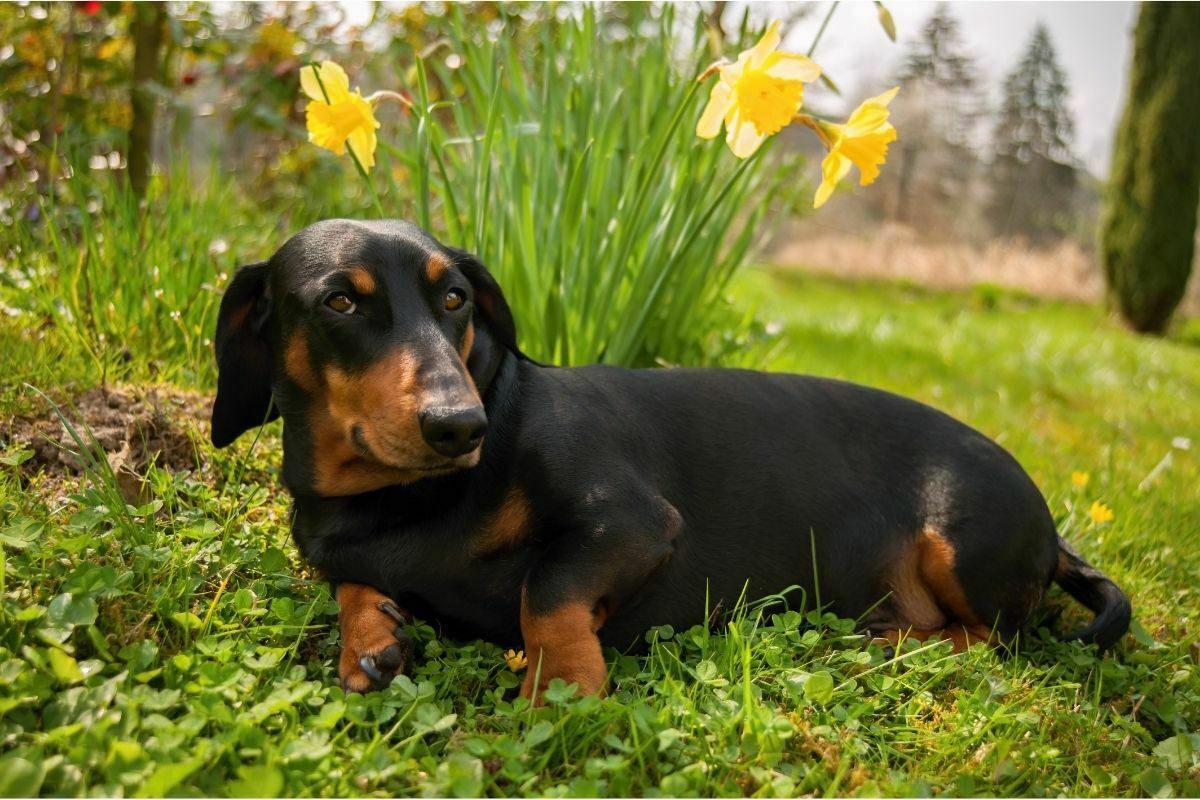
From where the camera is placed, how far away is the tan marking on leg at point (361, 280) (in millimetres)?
2020

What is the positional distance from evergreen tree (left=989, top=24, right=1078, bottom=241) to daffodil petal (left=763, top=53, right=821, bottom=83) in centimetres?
2645

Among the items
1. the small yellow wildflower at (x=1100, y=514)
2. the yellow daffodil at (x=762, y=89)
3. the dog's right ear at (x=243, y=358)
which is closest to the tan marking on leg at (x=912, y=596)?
the small yellow wildflower at (x=1100, y=514)

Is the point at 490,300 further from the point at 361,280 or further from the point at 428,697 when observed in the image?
the point at 428,697

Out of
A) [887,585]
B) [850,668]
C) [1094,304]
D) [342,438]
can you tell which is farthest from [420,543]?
[1094,304]

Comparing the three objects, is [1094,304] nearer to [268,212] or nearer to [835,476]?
[268,212]

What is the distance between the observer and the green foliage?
317 centimetres

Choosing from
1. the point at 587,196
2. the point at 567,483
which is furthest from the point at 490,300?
the point at 587,196

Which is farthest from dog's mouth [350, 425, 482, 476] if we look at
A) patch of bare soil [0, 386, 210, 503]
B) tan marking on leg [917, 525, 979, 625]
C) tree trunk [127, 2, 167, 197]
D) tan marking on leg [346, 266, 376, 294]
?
tree trunk [127, 2, 167, 197]

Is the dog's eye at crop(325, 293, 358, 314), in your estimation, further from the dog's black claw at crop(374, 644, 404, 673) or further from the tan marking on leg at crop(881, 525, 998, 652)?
the tan marking on leg at crop(881, 525, 998, 652)

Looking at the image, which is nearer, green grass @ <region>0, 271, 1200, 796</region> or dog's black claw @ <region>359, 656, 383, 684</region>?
green grass @ <region>0, 271, 1200, 796</region>

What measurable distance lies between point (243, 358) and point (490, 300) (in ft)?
2.01

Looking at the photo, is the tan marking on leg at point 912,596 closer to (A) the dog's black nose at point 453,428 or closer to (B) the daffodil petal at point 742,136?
(B) the daffodil petal at point 742,136

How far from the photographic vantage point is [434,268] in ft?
6.91

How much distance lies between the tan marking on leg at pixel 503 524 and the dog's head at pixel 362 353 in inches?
7.5
